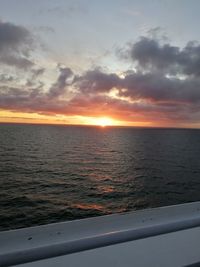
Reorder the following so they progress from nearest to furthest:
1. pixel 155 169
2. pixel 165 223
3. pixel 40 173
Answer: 1. pixel 165 223
2. pixel 40 173
3. pixel 155 169

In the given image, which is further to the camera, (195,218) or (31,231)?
(195,218)

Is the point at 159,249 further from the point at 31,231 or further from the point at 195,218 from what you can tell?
the point at 31,231

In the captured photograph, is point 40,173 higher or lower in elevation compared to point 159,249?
lower

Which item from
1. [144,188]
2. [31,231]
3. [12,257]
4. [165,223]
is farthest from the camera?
[144,188]

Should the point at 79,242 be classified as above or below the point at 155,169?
above

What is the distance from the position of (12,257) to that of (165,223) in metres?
1.14

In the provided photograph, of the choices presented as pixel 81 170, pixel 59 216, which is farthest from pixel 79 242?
pixel 81 170

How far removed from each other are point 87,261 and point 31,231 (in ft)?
1.57

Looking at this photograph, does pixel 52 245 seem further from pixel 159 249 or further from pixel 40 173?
pixel 40 173

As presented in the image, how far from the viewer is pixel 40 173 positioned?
118 ft

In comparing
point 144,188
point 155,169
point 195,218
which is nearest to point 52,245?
point 195,218

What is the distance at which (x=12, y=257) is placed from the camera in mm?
1476

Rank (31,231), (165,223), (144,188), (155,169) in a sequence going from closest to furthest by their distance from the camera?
(31,231)
(165,223)
(144,188)
(155,169)

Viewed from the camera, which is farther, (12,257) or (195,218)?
(195,218)
